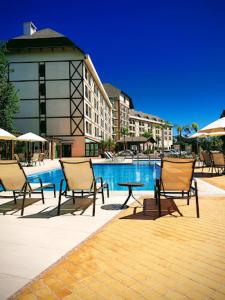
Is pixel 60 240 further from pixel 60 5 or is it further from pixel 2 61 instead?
pixel 2 61

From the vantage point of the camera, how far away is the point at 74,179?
5.15 meters

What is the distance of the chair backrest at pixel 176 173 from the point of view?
468cm

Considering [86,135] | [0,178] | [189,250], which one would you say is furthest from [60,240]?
[86,135]

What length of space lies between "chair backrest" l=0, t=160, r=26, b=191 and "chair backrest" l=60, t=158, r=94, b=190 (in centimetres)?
99

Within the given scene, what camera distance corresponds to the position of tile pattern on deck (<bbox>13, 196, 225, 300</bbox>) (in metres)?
2.18

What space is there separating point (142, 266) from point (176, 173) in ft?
7.88

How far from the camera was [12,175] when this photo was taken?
537cm

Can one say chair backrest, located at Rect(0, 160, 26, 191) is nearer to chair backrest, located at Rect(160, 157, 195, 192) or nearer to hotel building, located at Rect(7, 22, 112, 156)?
chair backrest, located at Rect(160, 157, 195, 192)

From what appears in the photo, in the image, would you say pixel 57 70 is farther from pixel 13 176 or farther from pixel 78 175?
pixel 78 175

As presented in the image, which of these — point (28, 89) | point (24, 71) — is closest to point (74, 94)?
point (28, 89)

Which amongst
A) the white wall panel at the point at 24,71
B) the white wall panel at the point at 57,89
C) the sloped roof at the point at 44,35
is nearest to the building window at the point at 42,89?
the white wall panel at the point at 57,89

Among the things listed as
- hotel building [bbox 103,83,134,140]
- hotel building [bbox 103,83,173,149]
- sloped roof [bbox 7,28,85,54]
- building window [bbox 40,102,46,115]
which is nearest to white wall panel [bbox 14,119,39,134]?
building window [bbox 40,102,46,115]

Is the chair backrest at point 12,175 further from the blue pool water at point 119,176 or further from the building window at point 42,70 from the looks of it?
the building window at point 42,70

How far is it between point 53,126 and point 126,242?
113ft
